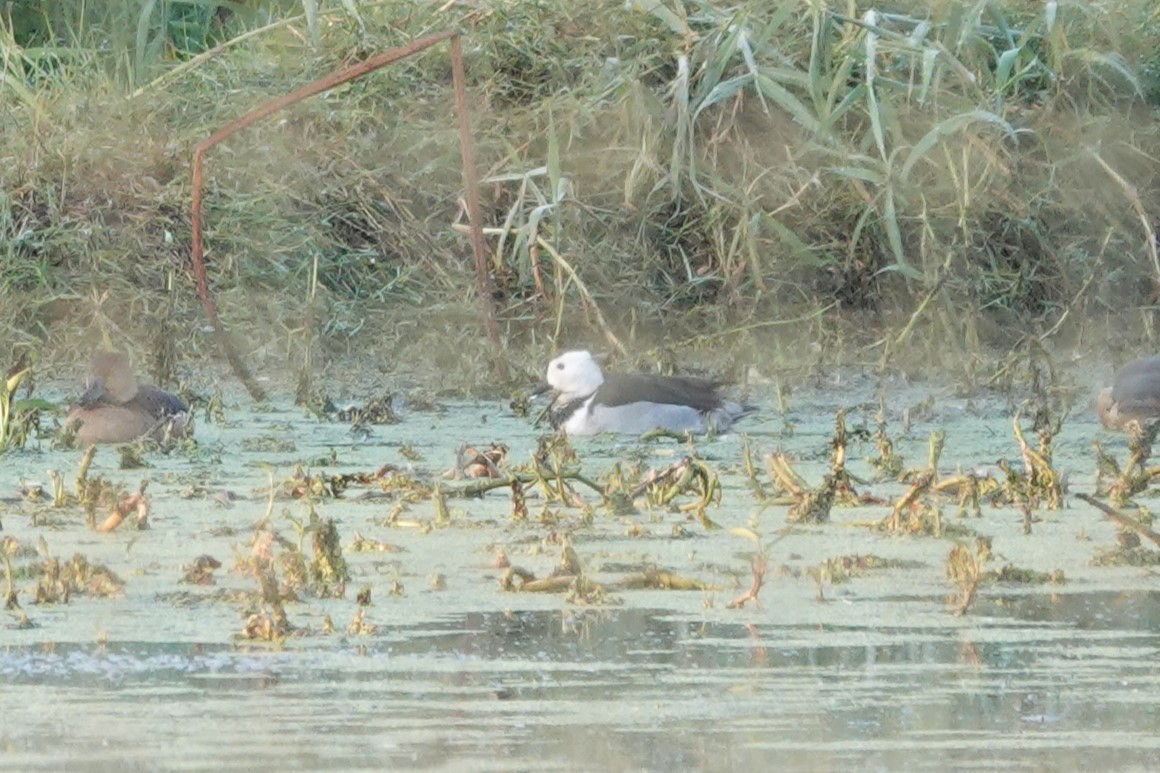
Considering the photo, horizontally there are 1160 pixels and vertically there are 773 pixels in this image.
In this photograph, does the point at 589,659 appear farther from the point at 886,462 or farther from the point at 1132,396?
the point at 1132,396

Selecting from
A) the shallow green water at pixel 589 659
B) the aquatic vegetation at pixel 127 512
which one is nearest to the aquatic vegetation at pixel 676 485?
the shallow green water at pixel 589 659

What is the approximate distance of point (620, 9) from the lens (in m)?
9.83

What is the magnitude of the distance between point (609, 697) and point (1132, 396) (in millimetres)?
4076

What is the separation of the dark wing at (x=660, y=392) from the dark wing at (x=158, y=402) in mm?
1262

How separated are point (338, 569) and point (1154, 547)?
5.67 feet

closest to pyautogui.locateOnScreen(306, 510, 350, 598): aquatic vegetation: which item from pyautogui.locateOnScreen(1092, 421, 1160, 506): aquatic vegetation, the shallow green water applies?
the shallow green water

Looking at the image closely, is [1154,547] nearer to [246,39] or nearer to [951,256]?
[951,256]

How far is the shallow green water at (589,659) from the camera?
363 centimetres

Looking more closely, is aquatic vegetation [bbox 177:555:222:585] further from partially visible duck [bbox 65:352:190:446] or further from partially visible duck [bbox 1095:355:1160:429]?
partially visible duck [bbox 1095:355:1160:429]

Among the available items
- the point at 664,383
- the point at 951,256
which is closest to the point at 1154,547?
the point at 664,383

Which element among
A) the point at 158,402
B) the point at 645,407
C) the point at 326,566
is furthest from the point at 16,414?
the point at 326,566

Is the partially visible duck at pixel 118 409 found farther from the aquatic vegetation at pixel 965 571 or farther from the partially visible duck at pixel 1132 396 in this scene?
the aquatic vegetation at pixel 965 571

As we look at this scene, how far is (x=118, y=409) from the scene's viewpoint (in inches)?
291

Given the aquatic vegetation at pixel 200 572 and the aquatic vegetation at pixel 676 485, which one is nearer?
the aquatic vegetation at pixel 200 572
